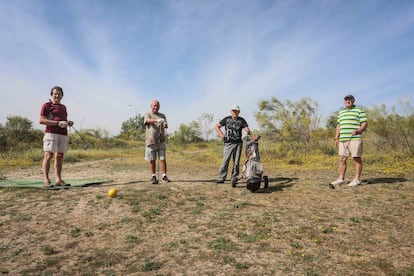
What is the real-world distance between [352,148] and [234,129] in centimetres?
255

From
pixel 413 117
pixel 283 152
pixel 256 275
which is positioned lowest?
pixel 256 275

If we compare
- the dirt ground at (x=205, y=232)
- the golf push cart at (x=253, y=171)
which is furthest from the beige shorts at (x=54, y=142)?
the golf push cart at (x=253, y=171)

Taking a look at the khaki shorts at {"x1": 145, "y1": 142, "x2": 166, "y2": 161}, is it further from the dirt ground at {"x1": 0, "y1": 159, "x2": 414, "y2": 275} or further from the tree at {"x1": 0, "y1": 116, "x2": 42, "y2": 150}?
the tree at {"x1": 0, "y1": 116, "x2": 42, "y2": 150}

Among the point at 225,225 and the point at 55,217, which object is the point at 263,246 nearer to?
the point at 225,225

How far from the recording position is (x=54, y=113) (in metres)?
5.39

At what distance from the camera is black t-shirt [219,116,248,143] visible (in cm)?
647

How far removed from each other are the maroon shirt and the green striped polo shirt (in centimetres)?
587

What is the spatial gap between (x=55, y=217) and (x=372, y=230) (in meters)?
4.39

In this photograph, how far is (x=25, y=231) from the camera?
357 cm

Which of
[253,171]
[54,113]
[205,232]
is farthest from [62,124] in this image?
[253,171]

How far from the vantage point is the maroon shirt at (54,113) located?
532 centimetres

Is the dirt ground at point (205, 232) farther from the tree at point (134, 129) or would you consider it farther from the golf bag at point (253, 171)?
the tree at point (134, 129)

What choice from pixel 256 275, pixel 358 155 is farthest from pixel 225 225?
pixel 358 155

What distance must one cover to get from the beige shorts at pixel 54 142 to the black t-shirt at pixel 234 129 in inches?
137
